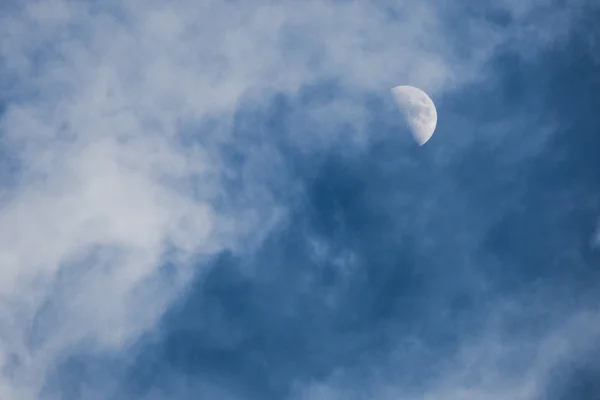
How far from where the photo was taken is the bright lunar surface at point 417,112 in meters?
72.3

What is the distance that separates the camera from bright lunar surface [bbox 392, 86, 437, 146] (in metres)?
72.3

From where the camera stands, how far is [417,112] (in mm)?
72438

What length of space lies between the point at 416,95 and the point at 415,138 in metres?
8.07

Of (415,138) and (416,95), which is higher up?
(416,95)

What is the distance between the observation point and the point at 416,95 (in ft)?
241

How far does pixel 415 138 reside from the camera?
238ft
